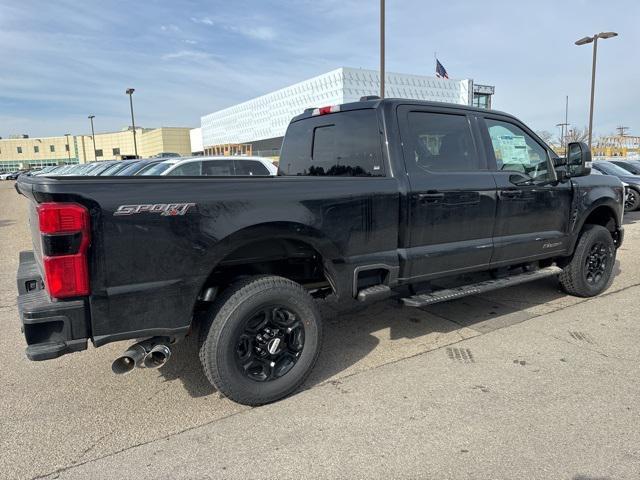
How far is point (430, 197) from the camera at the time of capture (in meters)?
3.80

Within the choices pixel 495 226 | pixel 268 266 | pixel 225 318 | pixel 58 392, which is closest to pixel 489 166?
pixel 495 226

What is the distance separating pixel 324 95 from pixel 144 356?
39.6 metres

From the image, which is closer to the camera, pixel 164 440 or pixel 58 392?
pixel 164 440

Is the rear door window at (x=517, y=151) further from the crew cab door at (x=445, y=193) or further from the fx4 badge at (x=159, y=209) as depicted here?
the fx4 badge at (x=159, y=209)

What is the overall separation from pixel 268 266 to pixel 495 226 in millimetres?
2142

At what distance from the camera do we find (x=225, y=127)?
64500mm

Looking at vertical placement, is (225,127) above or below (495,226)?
above

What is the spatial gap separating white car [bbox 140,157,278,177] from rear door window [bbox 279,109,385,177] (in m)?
5.25

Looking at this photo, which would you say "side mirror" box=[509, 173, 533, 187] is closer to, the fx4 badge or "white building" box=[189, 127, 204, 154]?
the fx4 badge

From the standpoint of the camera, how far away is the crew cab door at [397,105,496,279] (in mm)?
3795

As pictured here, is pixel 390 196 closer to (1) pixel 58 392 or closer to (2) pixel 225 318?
(2) pixel 225 318

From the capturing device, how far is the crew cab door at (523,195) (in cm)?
439

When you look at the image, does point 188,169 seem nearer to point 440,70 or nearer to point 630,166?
point 630,166

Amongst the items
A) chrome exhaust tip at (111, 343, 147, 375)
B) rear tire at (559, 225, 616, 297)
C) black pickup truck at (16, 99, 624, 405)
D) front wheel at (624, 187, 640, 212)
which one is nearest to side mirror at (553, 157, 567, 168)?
black pickup truck at (16, 99, 624, 405)
